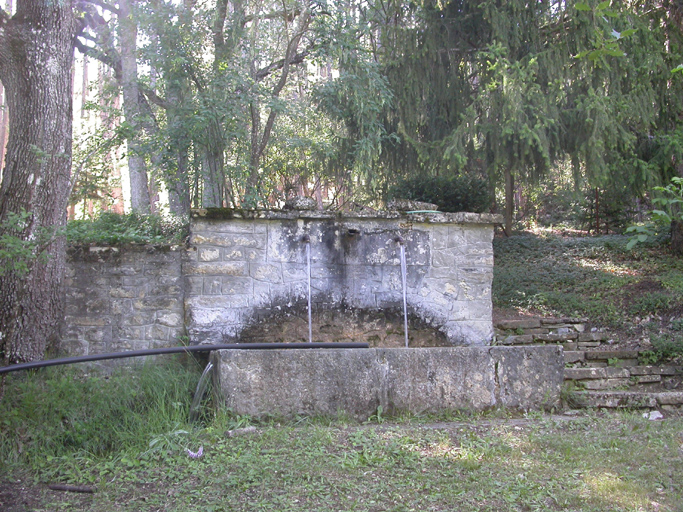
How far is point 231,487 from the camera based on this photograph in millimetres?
3389

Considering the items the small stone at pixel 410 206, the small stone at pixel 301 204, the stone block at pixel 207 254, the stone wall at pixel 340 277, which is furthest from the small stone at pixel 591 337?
the stone block at pixel 207 254

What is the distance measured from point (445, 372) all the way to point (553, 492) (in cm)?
141

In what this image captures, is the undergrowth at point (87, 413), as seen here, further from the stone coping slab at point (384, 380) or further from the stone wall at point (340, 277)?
the stone wall at point (340, 277)

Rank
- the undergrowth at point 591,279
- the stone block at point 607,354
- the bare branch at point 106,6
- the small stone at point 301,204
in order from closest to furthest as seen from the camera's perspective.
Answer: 1. the small stone at point 301,204
2. the stone block at point 607,354
3. the undergrowth at point 591,279
4. the bare branch at point 106,6

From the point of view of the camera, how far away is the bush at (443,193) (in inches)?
373

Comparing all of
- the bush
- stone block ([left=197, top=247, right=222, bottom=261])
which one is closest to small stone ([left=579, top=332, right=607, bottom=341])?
the bush

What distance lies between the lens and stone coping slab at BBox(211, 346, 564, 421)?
4.35m

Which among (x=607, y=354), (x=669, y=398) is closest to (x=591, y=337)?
(x=607, y=354)

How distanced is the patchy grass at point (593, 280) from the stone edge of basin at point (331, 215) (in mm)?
2779

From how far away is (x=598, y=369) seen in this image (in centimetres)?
600

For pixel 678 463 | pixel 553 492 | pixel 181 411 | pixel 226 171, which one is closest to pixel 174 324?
pixel 181 411

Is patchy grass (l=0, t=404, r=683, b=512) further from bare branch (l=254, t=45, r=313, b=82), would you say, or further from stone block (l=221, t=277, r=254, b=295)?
bare branch (l=254, t=45, r=313, b=82)

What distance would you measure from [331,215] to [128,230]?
2.02 meters

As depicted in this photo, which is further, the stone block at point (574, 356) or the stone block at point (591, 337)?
the stone block at point (591, 337)
